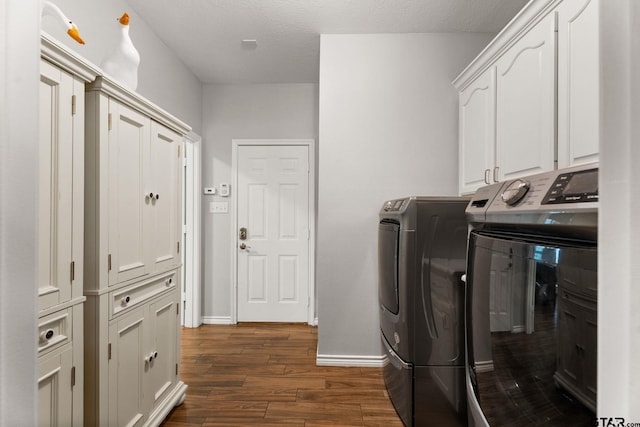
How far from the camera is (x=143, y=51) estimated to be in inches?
104

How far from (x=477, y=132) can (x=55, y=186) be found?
2.30 m

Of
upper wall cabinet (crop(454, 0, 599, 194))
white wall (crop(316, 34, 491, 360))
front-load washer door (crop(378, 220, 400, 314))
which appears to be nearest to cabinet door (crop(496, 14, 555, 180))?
upper wall cabinet (crop(454, 0, 599, 194))

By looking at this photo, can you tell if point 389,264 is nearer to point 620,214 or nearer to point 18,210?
point 620,214

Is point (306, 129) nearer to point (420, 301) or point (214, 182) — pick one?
point (214, 182)

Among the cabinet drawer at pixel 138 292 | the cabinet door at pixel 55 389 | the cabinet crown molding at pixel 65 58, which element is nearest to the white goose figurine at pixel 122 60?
the cabinet crown molding at pixel 65 58

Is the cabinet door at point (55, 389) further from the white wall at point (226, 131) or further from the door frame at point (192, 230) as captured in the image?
the white wall at point (226, 131)

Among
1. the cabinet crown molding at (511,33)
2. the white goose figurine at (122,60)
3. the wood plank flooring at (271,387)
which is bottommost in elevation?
the wood plank flooring at (271,387)

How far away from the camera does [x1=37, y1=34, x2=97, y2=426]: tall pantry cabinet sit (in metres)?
1.17

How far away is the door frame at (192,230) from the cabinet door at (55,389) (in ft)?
8.14

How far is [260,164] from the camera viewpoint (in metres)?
3.89

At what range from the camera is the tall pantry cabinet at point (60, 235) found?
117cm

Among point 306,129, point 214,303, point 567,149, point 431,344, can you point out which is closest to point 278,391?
point 431,344

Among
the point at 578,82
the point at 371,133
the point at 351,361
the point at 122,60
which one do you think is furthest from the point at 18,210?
the point at 351,361

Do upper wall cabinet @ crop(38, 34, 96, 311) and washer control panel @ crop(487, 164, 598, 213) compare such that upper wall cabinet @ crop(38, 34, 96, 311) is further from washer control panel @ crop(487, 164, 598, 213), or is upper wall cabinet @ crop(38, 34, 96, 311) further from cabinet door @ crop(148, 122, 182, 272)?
washer control panel @ crop(487, 164, 598, 213)
